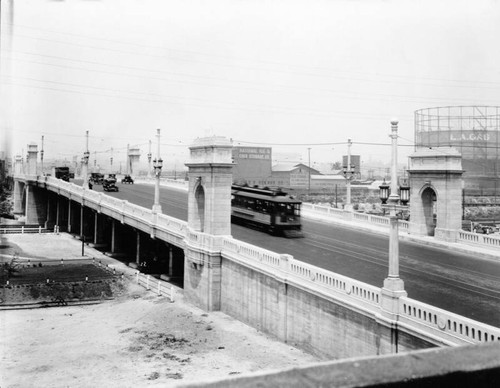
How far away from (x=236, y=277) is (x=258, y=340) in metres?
4.49

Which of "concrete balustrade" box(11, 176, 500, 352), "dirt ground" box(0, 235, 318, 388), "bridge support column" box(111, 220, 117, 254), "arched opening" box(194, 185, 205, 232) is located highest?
"arched opening" box(194, 185, 205, 232)

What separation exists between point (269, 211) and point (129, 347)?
48.6ft

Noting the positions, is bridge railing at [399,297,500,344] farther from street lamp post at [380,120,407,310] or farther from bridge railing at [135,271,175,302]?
bridge railing at [135,271,175,302]

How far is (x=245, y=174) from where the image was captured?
12288cm

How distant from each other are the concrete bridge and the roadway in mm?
2268

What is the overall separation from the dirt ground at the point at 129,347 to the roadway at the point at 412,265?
491 cm

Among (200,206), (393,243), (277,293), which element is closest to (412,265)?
(277,293)

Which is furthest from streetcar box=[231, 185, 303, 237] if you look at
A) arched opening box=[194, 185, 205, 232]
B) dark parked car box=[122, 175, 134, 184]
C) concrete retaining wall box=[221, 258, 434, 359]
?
dark parked car box=[122, 175, 134, 184]

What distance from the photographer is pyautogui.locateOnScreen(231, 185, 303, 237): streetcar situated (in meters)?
34.0

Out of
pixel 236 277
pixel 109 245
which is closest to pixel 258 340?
pixel 236 277

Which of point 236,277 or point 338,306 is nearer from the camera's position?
point 338,306

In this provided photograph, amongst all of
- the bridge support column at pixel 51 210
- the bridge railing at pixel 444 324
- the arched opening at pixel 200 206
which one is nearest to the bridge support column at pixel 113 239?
the arched opening at pixel 200 206

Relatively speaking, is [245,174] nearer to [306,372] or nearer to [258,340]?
[258,340]

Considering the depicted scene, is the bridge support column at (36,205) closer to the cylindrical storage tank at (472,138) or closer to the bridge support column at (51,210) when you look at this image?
the bridge support column at (51,210)
